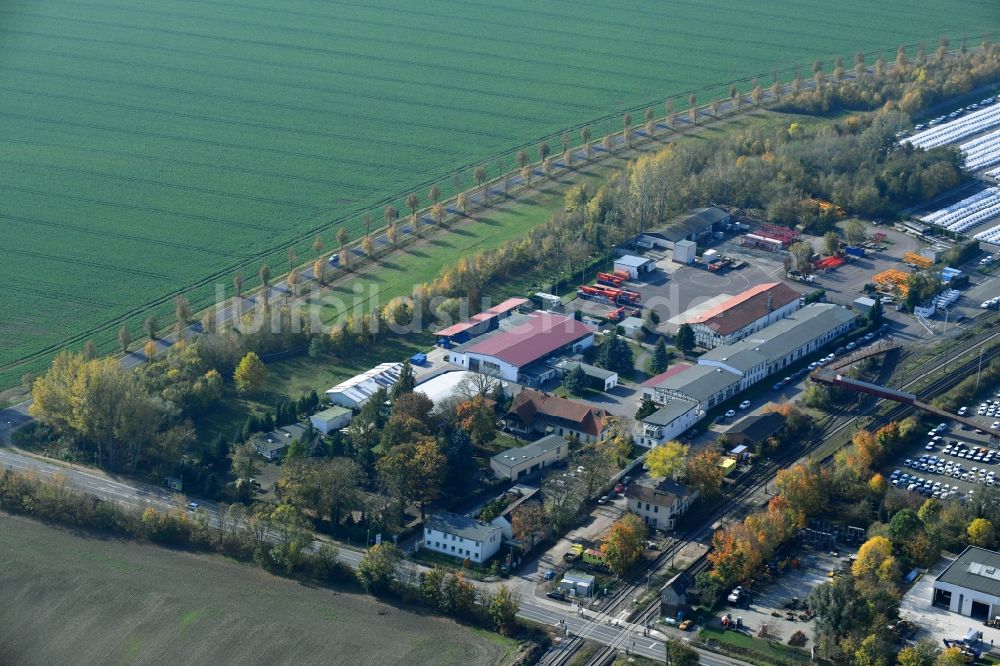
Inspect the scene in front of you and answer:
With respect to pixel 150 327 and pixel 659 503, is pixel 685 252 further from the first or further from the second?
pixel 150 327

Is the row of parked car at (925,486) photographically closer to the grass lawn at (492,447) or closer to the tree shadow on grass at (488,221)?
the grass lawn at (492,447)

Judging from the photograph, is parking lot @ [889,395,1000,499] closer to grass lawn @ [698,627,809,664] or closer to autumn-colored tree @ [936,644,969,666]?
autumn-colored tree @ [936,644,969,666]

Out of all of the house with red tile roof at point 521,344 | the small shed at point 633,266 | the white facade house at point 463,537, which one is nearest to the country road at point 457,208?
the house with red tile roof at point 521,344


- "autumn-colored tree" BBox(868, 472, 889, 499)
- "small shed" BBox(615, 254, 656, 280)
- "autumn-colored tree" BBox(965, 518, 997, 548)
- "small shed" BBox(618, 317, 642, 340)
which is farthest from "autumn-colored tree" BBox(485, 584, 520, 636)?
"small shed" BBox(615, 254, 656, 280)

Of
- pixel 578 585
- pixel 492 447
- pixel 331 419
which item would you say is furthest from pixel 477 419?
pixel 578 585

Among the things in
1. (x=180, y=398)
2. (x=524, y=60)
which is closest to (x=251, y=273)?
(x=180, y=398)

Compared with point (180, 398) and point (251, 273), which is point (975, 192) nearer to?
point (251, 273)
